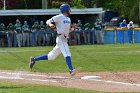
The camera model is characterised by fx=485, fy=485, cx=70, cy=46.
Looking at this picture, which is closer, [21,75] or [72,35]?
[21,75]

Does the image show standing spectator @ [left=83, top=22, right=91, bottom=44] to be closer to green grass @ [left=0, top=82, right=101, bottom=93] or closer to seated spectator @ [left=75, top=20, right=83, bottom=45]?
seated spectator @ [left=75, top=20, right=83, bottom=45]

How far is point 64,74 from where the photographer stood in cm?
1388

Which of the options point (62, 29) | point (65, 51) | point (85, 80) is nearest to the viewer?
point (85, 80)

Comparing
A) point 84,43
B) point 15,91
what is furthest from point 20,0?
point 15,91

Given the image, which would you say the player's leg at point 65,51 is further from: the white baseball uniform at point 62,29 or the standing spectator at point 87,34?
the standing spectator at point 87,34

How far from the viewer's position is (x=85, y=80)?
1224 centimetres

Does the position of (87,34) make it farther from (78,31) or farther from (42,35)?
(42,35)

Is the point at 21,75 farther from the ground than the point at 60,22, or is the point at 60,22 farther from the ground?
the point at 60,22

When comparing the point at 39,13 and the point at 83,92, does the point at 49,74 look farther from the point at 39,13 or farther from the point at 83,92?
the point at 39,13

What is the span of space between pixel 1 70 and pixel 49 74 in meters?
1.86

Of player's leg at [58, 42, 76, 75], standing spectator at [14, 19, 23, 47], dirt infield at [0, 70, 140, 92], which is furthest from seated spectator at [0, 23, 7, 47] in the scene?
player's leg at [58, 42, 76, 75]

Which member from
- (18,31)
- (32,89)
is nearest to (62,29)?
(32,89)

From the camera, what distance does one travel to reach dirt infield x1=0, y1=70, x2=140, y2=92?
35.7ft

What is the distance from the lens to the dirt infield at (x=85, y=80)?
10875mm
